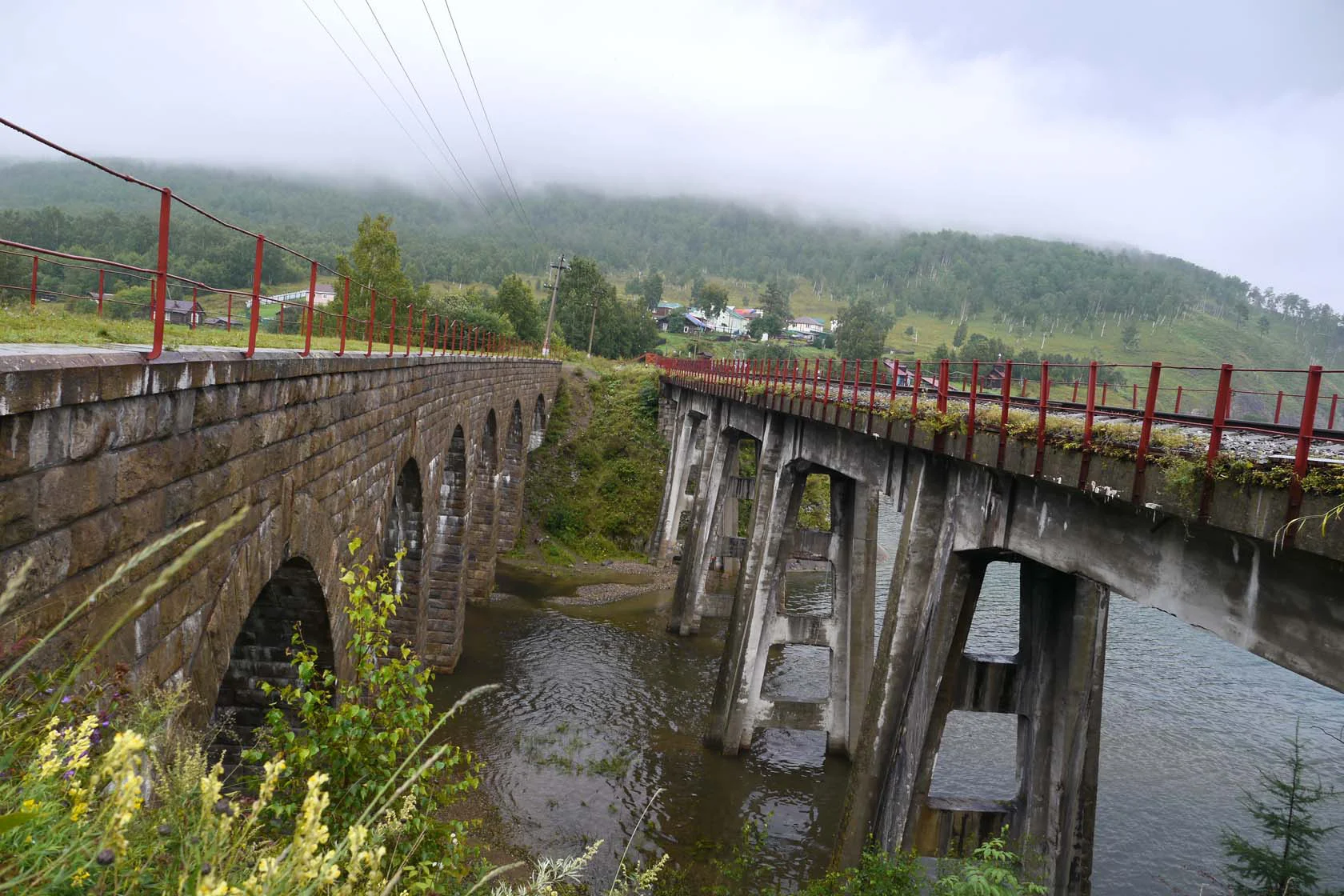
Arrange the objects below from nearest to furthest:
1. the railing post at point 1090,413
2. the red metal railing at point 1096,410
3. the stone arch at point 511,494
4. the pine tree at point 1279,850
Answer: the red metal railing at point 1096,410 < the railing post at point 1090,413 < the pine tree at point 1279,850 < the stone arch at point 511,494

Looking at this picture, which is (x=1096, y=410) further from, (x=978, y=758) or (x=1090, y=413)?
(x=978, y=758)

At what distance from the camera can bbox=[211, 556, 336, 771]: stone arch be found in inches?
316

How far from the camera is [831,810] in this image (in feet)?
46.9

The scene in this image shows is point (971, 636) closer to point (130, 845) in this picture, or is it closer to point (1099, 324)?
point (130, 845)

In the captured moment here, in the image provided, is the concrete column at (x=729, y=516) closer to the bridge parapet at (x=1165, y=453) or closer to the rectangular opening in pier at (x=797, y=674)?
the rectangular opening in pier at (x=797, y=674)

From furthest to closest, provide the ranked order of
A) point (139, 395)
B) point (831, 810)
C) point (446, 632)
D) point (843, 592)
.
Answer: point (446, 632) < point (843, 592) < point (831, 810) < point (139, 395)

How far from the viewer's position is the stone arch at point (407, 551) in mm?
13711

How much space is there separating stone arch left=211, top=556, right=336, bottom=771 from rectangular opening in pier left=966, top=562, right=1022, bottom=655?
44.0ft

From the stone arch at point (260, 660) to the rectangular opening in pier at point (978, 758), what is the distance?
956 centimetres

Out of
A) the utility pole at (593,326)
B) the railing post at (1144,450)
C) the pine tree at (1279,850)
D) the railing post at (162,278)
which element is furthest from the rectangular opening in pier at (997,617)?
the utility pole at (593,326)

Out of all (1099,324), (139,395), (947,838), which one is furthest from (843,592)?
(1099,324)

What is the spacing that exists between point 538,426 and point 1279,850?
96.3ft

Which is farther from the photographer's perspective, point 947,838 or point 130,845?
point 947,838

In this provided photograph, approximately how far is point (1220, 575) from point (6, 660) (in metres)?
6.29
